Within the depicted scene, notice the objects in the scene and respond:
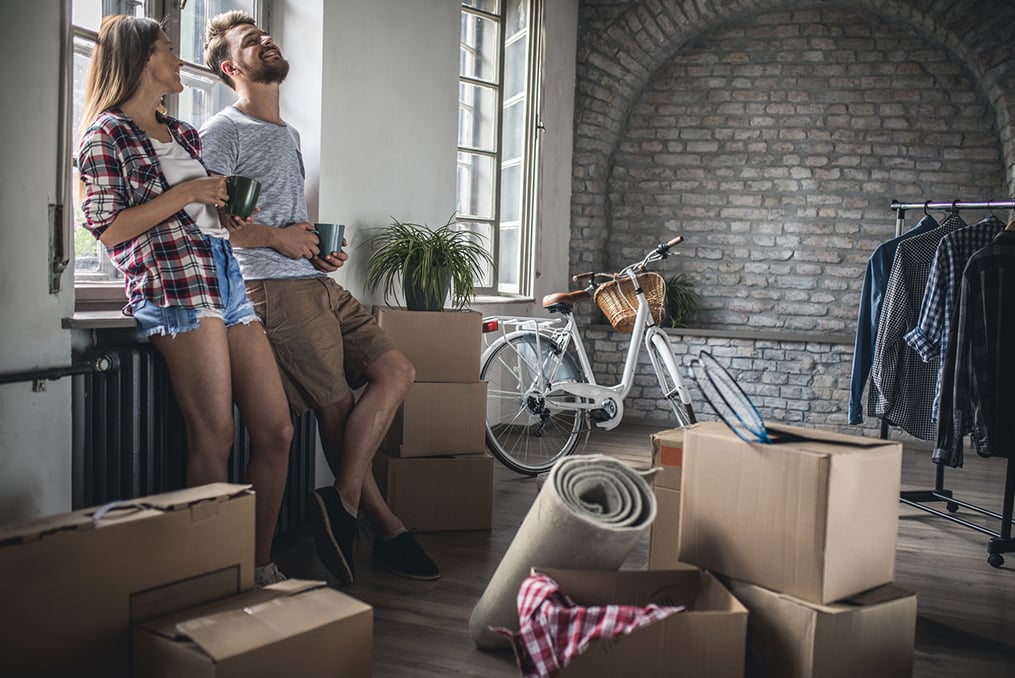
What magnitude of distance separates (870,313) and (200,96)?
2.55m

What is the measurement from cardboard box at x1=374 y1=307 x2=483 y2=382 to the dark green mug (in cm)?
96

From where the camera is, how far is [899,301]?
10.7 feet

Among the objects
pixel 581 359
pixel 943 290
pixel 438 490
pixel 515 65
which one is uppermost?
pixel 515 65

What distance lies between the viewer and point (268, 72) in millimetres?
2469

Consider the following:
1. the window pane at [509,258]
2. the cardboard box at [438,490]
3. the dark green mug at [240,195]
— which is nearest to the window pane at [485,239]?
the window pane at [509,258]

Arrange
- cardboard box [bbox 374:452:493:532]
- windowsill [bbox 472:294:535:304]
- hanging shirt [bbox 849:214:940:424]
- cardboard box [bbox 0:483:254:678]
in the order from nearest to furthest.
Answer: cardboard box [bbox 0:483:254:678], cardboard box [bbox 374:452:493:532], hanging shirt [bbox 849:214:940:424], windowsill [bbox 472:294:535:304]

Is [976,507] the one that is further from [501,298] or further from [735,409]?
[501,298]

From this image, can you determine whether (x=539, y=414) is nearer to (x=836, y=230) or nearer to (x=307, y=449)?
(x=307, y=449)

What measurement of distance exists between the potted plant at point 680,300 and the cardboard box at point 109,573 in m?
4.13

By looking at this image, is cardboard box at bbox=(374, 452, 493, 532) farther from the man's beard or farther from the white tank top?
the man's beard

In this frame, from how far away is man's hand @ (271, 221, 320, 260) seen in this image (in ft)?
7.91

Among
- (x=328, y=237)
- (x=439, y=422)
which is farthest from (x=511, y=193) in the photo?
(x=328, y=237)

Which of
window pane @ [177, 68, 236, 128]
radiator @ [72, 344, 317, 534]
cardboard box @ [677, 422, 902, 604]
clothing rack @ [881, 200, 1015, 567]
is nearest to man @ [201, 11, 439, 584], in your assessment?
window pane @ [177, 68, 236, 128]

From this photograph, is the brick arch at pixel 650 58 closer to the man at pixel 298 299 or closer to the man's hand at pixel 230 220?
the man at pixel 298 299
